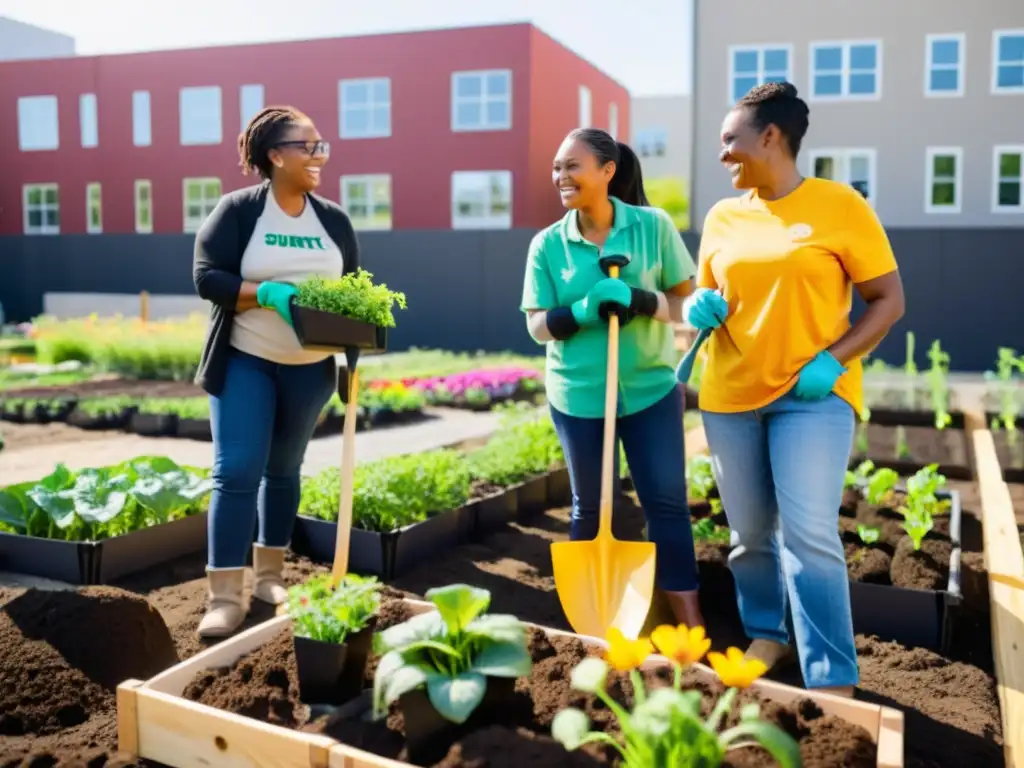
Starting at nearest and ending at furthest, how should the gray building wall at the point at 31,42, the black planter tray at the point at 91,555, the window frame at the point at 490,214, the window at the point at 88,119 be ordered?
the black planter tray at the point at 91,555 → the window frame at the point at 490,214 → the window at the point at 88,119 → the gray building wall at the point at 31,42

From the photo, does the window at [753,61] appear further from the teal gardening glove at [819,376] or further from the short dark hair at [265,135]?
the teal gardening glove at [819,376]

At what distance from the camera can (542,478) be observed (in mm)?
5617

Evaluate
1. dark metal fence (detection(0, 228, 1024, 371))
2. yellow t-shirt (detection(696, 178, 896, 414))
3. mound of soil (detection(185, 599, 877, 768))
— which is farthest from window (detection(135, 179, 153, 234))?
yellow t-shirt (detection(696, 178, 896, 414))

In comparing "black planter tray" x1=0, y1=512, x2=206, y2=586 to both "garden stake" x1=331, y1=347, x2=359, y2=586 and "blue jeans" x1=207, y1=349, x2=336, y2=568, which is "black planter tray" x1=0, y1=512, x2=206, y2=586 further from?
"garden stake" x1=331, y1=347, x2=359, y2=586

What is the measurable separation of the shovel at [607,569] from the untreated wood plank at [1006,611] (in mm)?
1036

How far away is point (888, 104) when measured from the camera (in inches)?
788

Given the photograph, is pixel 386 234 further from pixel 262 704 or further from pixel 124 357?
pixel 262 704

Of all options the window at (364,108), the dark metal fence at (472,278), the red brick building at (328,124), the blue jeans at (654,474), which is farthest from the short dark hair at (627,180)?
the window at (364,108)

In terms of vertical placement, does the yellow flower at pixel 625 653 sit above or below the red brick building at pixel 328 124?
below

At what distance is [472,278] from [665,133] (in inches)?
1119

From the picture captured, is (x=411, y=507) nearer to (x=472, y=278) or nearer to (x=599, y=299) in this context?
(x=599, y=299)

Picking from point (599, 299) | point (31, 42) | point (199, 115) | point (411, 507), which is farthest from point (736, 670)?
point (31, 42)

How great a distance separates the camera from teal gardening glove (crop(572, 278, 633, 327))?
3105 mm

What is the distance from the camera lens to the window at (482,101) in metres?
22.4
